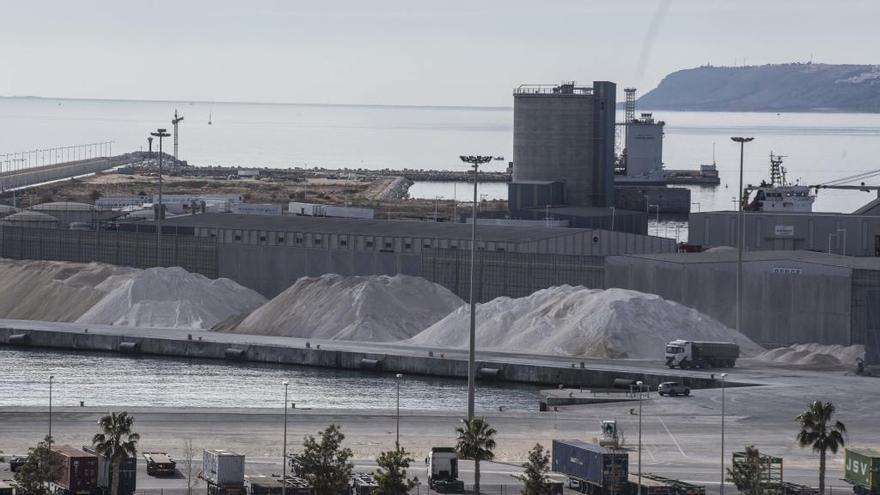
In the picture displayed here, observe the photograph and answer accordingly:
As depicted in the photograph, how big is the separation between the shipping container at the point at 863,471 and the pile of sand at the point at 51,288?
205ft

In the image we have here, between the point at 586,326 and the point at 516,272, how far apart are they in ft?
44.2

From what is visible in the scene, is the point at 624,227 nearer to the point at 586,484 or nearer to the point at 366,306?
the point at 366,306

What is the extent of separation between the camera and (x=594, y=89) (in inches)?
5778

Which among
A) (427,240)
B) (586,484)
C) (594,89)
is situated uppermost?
(594,89)

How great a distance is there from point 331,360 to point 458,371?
24.2ft

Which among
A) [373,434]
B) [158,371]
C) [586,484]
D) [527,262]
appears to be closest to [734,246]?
[527,262]

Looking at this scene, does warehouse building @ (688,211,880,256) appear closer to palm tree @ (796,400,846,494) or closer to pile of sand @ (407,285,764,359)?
pile of sand @ (407,285,764,359)

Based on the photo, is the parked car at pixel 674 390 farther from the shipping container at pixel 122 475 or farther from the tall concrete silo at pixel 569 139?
the tall concrete silo at pixel 569 139

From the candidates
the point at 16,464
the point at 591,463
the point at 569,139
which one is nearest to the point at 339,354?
the point at 16,464

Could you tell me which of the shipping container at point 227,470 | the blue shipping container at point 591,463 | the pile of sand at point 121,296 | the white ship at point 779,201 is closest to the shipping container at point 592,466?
the blue shipping container at point 591,463

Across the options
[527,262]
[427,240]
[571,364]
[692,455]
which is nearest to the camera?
[692,455]

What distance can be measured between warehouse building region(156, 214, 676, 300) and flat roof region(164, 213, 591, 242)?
0.07m

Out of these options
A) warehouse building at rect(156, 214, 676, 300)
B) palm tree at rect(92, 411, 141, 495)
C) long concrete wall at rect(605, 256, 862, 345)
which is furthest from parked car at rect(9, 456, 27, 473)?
warehouse building at rect(156, 214, 676, 300)

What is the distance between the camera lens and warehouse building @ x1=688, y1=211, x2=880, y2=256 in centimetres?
11250
